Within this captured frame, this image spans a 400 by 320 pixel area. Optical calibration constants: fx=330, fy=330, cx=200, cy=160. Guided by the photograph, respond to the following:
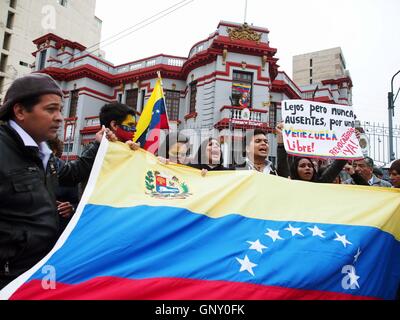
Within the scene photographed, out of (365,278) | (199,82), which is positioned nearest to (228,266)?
(365,278)

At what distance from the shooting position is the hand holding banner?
4.18 metres

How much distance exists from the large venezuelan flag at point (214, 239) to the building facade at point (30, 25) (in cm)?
4645

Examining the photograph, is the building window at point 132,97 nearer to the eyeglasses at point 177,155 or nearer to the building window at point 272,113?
the building window at point 272,113

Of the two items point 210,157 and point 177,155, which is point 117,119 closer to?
point 177,155

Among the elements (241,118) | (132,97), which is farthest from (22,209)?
(132,97)

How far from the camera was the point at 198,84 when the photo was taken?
21062 mm

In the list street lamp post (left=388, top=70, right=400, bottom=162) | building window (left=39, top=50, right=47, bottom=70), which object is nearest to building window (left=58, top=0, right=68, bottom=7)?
building window (left=39, top=50, right=47, bottom=70)

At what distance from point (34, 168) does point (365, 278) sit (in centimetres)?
264

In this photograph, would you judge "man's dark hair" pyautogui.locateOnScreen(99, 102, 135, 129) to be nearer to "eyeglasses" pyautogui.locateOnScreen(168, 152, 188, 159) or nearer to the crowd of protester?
"eyeglasses" pyautogui.locateOnScreen(168, 152, 188, 159)

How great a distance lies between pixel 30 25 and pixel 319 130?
51.8m

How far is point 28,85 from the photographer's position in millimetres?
1926

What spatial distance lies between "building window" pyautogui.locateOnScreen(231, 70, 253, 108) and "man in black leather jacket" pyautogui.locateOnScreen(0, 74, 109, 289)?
18.3m

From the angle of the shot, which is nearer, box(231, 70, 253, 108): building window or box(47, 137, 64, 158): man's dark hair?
box(47, 137, 64, 158): man's dark hair
